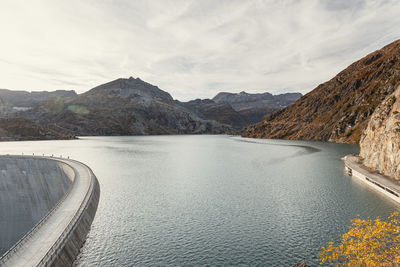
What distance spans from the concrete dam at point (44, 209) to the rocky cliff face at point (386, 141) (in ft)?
202

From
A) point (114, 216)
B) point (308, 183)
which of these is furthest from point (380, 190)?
point (114, 216)

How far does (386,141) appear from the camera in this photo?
191ft

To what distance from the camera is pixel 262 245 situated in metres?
27.4

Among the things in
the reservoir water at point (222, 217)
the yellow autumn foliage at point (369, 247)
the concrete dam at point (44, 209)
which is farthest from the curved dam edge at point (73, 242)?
the yellow autumn foliage at point (369, 247)

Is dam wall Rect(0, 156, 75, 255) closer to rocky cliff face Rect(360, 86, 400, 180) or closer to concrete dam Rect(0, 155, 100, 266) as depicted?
concrete dam Rect(0, 155, 100, 266)

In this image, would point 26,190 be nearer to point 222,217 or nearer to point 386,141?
point 222,217

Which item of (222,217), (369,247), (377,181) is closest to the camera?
(369,247)

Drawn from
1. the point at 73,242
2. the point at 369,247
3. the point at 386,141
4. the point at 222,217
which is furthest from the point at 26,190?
the point at 386,141

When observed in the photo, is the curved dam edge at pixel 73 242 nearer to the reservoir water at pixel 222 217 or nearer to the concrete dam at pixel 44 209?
the concrete dam at pixel 44 209

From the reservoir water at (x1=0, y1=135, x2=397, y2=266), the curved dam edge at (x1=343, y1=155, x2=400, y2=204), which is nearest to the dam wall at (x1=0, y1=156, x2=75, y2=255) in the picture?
the reservoir water at (x1=0, y1=135, x2=397, y2=266)

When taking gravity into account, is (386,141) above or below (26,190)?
above

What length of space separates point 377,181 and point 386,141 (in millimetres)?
Result: 12687

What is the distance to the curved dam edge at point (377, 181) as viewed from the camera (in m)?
44.8

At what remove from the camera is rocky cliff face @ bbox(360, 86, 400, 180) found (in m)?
53.8
